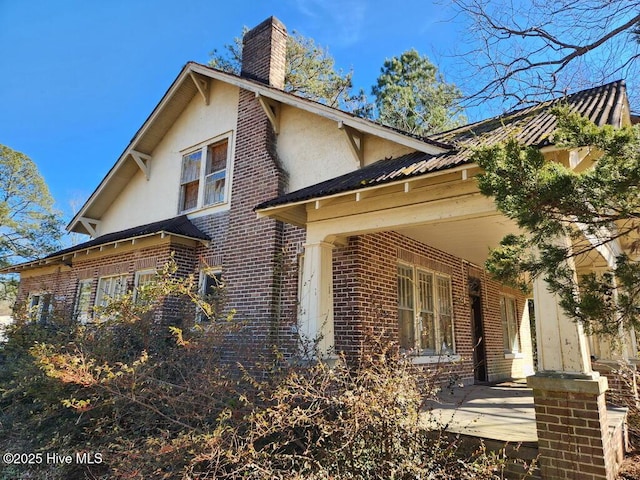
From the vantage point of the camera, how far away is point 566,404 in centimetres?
392

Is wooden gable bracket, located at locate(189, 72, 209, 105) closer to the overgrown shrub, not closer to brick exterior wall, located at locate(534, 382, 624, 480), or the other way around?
the overgrown shrub

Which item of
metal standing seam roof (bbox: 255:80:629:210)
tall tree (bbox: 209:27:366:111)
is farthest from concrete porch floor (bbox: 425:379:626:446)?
tall tree (bbox: 209:27:366:111)

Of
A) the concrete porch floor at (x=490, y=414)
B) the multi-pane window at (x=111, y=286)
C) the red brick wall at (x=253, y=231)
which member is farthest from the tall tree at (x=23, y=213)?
the concrete porch floor at (x=490, y=414)

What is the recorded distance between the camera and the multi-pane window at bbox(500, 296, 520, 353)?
474 inches

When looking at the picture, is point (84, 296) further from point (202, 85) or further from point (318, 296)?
point (318, 296)

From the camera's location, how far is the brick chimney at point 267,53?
1056cm

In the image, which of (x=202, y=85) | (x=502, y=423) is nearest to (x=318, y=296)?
(x=502, y=423)

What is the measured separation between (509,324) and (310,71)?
734 inches

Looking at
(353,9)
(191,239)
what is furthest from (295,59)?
(191,239)

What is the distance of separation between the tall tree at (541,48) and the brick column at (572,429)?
16.1 feet

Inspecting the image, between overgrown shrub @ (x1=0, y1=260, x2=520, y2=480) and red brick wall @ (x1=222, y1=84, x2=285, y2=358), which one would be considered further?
red brick wall @ (x1=222, y1=84, x2=285, y2=358)

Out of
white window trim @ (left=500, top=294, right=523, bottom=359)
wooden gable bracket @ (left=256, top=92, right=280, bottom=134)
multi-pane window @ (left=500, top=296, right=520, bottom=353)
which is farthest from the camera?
multi-pane window @ (left=500, top=296, right=520, bottom=353)

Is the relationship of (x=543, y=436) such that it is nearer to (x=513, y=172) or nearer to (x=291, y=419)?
(x=291, y=419)

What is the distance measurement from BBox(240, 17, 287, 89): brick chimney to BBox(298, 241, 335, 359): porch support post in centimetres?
607
